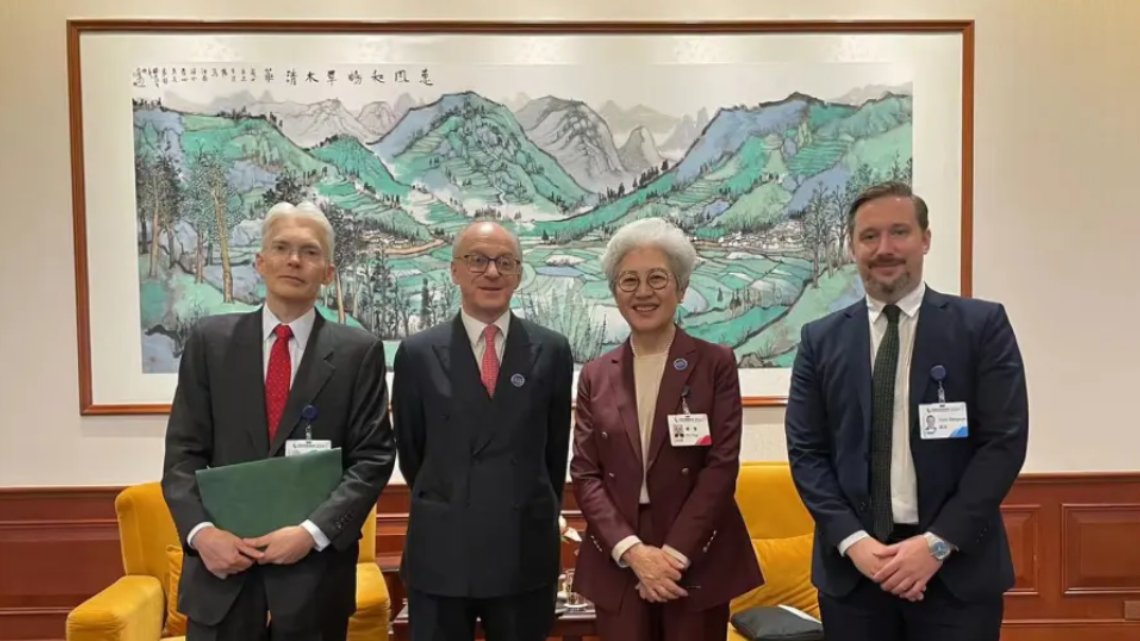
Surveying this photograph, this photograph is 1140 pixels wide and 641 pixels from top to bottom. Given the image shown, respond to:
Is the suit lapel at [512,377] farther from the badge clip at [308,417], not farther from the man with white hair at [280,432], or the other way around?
the badge clip at [308,417]

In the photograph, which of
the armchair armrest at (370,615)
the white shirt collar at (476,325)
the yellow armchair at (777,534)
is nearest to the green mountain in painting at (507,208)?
the yellow armchair at (777,534)

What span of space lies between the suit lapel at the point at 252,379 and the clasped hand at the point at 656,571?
96 centimetres

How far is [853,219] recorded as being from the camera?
1.96 m

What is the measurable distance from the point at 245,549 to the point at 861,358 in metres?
1.56

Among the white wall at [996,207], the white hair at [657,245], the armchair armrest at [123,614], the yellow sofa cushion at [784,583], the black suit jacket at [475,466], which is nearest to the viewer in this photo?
the black suit jacket at [475,466]

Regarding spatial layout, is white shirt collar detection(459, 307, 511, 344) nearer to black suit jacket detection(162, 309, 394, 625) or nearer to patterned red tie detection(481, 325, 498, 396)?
patterned red tie detection(481, 325, 498, 396)

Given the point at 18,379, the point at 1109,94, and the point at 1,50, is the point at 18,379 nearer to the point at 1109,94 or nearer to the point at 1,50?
the point at 1,50

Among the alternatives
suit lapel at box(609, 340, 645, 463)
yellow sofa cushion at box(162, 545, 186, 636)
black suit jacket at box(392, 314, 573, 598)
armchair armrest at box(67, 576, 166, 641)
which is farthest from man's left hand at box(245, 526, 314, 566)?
yellow sofa cushion at box(162, 545, 186, 636)

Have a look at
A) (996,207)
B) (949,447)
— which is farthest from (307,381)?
(996,207)

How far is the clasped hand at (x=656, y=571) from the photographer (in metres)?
1.86

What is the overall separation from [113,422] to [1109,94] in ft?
15.0

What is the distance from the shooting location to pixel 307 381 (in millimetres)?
1901

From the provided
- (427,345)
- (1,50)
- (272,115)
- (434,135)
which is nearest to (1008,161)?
(434,135)

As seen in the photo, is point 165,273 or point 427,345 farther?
point 165,273
